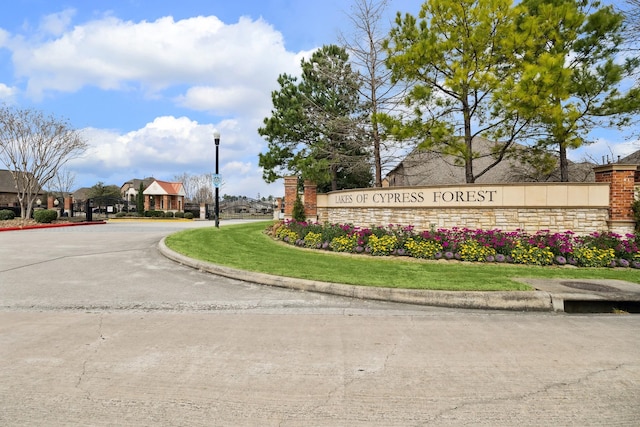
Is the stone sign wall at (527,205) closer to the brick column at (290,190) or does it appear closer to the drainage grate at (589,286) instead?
the drainage grate at (589,286)

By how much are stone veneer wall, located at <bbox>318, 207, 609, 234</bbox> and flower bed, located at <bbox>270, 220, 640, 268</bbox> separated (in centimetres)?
35

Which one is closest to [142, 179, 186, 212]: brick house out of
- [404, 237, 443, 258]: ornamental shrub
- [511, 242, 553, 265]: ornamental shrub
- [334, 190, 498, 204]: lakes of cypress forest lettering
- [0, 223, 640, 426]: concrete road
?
[334, 190, 498, 204]: lakes of cypress forest lettering

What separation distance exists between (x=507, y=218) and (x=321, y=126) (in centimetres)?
1418

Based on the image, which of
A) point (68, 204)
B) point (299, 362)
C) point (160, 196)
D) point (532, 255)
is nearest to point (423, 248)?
point (532, 255)

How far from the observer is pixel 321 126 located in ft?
76.7

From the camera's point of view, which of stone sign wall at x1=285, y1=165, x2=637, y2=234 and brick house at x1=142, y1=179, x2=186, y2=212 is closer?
stone sign wall at x1=285, y1=165, x2=637, y2=234

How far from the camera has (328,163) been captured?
20.1m

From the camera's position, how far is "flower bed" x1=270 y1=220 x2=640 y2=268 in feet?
33.2

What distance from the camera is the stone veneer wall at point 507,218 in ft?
37.1

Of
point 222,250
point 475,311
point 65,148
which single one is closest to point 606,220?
point 475,311

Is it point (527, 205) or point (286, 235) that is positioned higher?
point (527, 205)

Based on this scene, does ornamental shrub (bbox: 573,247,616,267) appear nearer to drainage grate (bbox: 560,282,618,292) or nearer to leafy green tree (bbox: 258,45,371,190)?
drainage grate (bbox: 560,282,618,292)

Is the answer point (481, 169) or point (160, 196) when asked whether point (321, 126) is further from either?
point (160, 196)

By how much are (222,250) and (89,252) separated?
4.07 meters
